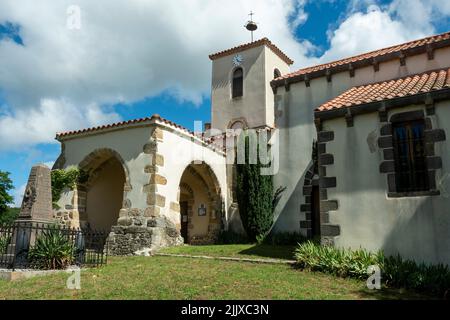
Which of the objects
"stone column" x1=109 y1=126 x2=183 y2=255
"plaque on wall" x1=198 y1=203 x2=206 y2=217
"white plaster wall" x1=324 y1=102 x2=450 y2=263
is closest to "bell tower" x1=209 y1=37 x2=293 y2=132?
"plaque on wall" x1=198 y1=203 x2=206 y2=217

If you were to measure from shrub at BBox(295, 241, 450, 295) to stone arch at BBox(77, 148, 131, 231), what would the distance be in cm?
710

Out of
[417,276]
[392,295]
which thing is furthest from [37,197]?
[417,276]

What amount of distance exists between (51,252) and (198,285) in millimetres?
3913

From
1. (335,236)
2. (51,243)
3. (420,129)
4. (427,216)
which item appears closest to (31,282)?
(51,243)

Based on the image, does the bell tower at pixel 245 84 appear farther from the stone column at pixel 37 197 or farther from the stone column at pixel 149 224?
the stone column at pixel 37 197

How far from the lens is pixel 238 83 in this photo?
71.0 ft

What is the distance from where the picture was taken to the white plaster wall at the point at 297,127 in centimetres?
1337

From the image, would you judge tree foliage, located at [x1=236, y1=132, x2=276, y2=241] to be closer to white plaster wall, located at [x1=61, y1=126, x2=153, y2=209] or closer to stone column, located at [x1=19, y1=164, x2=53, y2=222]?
white plaster wall, located at [x1=61, y1=126, x2=153, y2=209]

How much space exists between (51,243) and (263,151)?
7937 millimetres

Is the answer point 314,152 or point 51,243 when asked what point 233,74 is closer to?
point 314,152

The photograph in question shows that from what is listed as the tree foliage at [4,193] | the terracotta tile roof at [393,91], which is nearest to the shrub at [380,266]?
the terracotta tile roof at [393,91]

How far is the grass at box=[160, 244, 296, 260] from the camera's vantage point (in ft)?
33.7

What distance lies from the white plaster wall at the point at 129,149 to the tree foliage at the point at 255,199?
11.7 feet

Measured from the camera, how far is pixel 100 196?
49.2 feet
